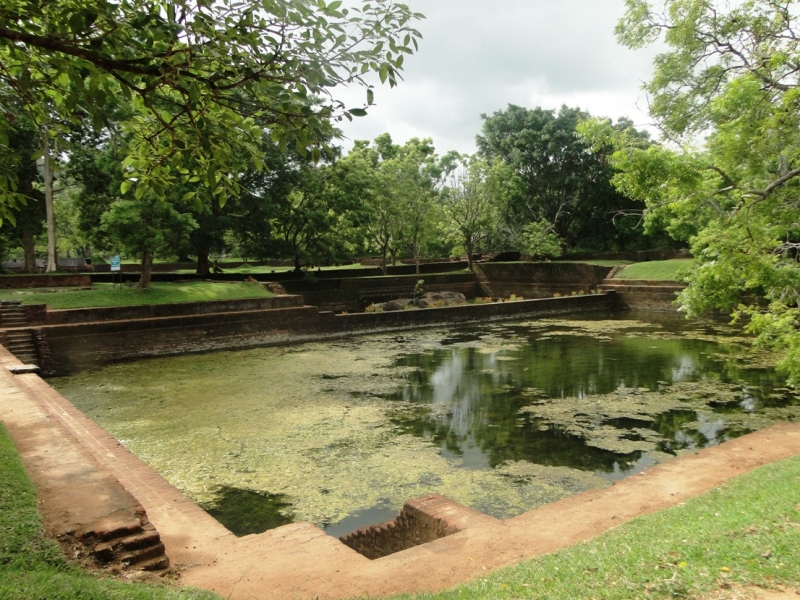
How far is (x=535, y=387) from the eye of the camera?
34.0 feet

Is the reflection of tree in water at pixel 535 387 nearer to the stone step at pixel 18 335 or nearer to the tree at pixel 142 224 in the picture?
the tree at pixel 142 224

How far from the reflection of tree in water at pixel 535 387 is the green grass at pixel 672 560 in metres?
2.79

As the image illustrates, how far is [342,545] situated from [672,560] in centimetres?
203

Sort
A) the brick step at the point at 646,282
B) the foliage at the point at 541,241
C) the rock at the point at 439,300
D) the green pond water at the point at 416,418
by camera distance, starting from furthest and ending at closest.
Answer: the foliage at the point at 541,241 → the rock at the point at 439,300 → the brick step at the point at 646,282 → the green pond water at the point at 416,418

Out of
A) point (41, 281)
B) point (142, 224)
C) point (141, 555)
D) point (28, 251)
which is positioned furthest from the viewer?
point (28, 251)

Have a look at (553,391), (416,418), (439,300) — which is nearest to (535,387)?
(553,391)

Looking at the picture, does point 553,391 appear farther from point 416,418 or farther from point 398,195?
point 398,195

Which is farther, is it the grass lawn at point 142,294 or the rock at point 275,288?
the rock at point 275,288

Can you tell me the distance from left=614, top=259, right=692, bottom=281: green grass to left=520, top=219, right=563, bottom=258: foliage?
403cm

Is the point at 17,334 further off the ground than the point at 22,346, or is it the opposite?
the point at 17,334

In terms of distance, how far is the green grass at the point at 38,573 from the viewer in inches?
98.1

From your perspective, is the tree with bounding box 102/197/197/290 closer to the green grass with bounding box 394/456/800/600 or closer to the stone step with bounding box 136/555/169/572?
the stone step with bounding box 136/555/169/572

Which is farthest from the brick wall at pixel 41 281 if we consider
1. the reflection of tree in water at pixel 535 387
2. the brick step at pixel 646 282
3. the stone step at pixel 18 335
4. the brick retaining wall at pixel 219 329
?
the brick step at pixel 646 282

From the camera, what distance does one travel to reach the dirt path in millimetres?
3211
